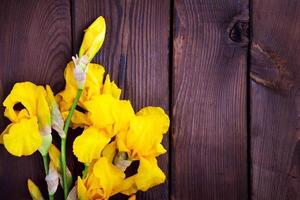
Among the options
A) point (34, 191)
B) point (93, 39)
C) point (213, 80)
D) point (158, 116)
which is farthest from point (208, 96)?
point (34, 191)

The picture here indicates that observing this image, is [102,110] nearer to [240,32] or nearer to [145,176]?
[145,176]

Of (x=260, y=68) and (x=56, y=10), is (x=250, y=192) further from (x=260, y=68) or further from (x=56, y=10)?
(x=56, y=10)

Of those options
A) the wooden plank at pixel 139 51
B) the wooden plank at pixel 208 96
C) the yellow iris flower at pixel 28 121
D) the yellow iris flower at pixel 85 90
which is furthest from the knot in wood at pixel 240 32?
the yellow iris flower at pixel 28 121

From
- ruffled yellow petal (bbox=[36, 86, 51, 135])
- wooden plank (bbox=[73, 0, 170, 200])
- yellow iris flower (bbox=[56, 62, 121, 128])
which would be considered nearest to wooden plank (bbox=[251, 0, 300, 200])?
wooden plank (bbox=[73, 0, 170, 200])

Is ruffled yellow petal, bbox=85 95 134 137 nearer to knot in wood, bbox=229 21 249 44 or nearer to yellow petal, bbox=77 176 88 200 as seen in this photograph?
yellow petal, bbox=77 176 88 200

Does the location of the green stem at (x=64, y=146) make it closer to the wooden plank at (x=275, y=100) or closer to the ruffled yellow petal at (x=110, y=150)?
the ruffled yellow petal at (x=110, y=150)

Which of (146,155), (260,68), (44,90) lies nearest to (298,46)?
(260,68)
